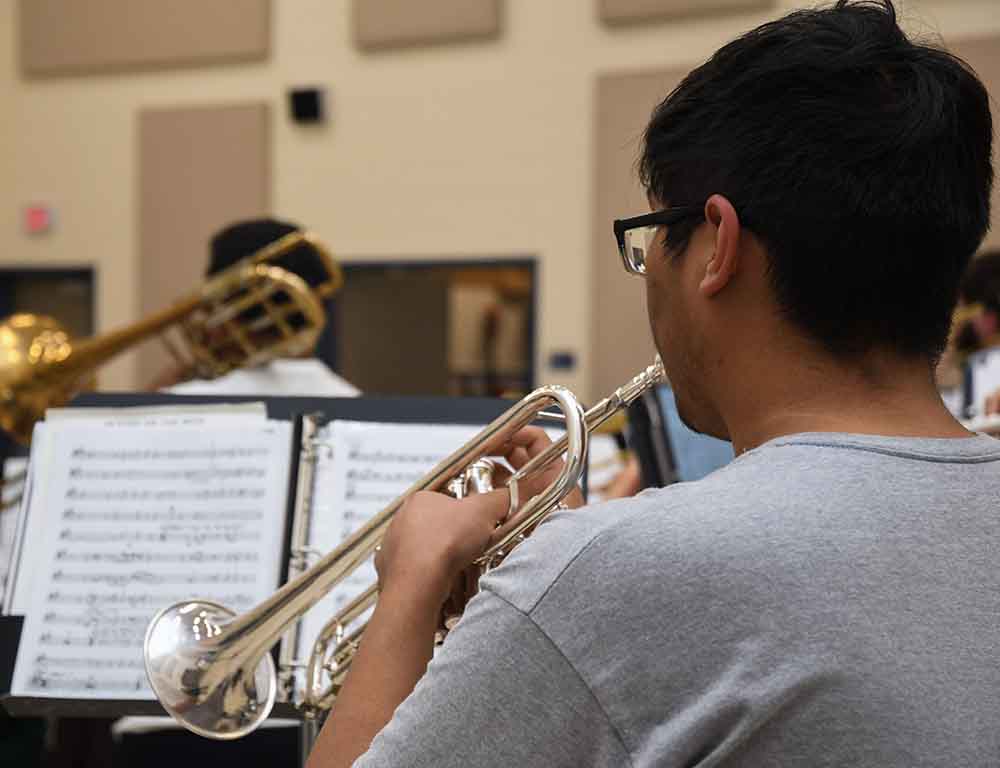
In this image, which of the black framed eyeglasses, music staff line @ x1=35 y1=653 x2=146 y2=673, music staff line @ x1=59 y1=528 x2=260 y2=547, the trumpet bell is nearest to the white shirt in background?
music staff line @ x1=59 y1=528 x2=260 y2=547

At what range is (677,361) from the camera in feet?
3.10

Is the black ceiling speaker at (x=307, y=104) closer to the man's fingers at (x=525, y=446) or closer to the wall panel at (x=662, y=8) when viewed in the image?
the wall panel at (x=662, y=8)

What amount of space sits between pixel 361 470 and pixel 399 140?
406 centimetres

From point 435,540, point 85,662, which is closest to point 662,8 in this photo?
point 85,662

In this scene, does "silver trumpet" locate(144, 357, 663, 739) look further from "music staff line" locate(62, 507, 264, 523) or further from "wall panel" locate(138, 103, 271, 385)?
"wall panel" locate(138, 103, 271, 385)

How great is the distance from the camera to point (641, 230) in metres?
0.94

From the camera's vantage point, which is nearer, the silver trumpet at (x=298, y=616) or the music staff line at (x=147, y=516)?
the silver trumpet at (x=298, y=616)

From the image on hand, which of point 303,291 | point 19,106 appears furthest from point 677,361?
point 19,106

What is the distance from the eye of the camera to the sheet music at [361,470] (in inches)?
62.7

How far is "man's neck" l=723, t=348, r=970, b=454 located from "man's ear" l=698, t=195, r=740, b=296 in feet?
0.25

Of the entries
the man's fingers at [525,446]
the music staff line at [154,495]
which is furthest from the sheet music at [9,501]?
the man's fingers at [525,446]

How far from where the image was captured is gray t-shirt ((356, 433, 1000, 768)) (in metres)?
0.74

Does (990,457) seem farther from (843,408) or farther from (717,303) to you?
(717,303)

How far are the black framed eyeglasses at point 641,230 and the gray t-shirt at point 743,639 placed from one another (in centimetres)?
22
